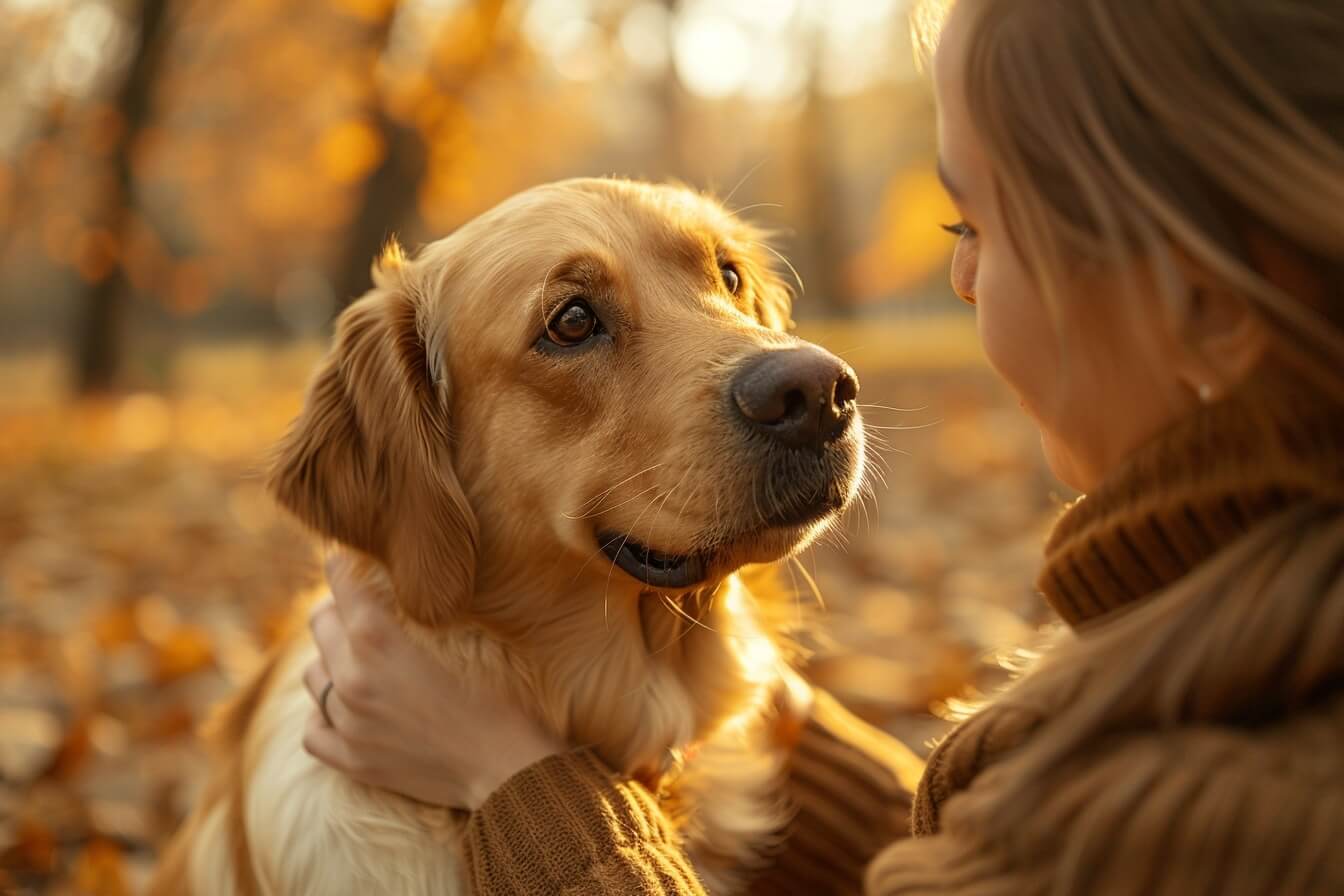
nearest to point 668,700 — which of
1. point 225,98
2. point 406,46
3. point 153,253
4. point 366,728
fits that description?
point 366,728

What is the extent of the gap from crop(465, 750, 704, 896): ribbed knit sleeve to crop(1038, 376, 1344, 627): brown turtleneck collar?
850 millimetres

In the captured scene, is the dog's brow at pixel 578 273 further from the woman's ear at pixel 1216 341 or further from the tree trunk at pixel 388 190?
the tree trunk at pixel 388 190

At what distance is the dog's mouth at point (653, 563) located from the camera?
225 centimetres

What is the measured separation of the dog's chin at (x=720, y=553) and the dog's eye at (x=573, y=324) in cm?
46

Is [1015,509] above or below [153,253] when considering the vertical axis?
above

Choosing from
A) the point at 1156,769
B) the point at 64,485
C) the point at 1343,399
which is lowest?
the point at 64,485

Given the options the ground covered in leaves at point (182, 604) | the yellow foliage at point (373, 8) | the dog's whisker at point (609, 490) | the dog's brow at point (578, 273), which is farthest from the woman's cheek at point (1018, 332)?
the yellow foliage at point (373, 8)

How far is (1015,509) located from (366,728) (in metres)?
5.52

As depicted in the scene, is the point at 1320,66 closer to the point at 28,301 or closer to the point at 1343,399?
the point at 1343,399

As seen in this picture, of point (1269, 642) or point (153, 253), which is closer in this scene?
point (1269, 642)

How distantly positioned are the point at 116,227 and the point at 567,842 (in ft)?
44.3

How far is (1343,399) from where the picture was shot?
1219mm

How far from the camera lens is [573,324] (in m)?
2.40

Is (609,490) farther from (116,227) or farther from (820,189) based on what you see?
(820,189)
